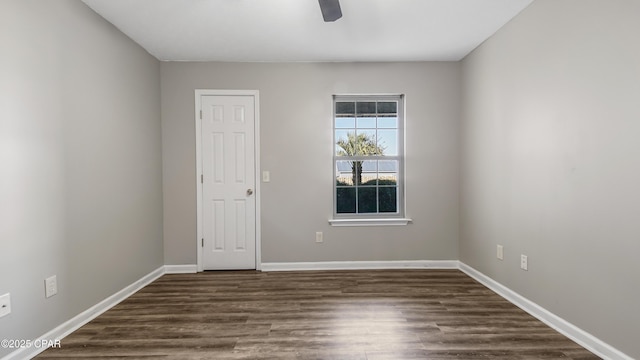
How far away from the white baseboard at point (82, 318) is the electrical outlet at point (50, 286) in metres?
0.25

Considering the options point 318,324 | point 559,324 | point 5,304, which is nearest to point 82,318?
point 5,304

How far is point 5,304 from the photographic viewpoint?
173 centimetres

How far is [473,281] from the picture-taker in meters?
3.18

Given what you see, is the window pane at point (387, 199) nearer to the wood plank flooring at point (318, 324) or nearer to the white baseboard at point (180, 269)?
the wood plank flooring at point (318, 324)

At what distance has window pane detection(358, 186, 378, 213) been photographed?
3748 mm

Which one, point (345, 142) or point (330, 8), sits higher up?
point (330, 8)

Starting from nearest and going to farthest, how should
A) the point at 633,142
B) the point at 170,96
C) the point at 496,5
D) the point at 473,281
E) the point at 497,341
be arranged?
the point at 633,142
the point at 497,341
the point at 496,5
the point at 473,281
the point at 170,96

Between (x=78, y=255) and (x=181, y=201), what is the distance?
4.40 feet

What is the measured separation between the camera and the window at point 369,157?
3.71 meters

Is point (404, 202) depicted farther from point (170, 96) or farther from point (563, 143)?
point (170, 96)

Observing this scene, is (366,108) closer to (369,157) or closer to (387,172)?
(369,157)

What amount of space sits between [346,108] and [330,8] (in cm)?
177

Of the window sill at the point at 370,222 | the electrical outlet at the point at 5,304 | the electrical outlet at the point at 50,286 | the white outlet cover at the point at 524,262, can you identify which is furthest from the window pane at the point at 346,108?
the electrical outlet at the point at 5,304

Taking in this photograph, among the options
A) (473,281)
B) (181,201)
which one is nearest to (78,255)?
(181,201)
